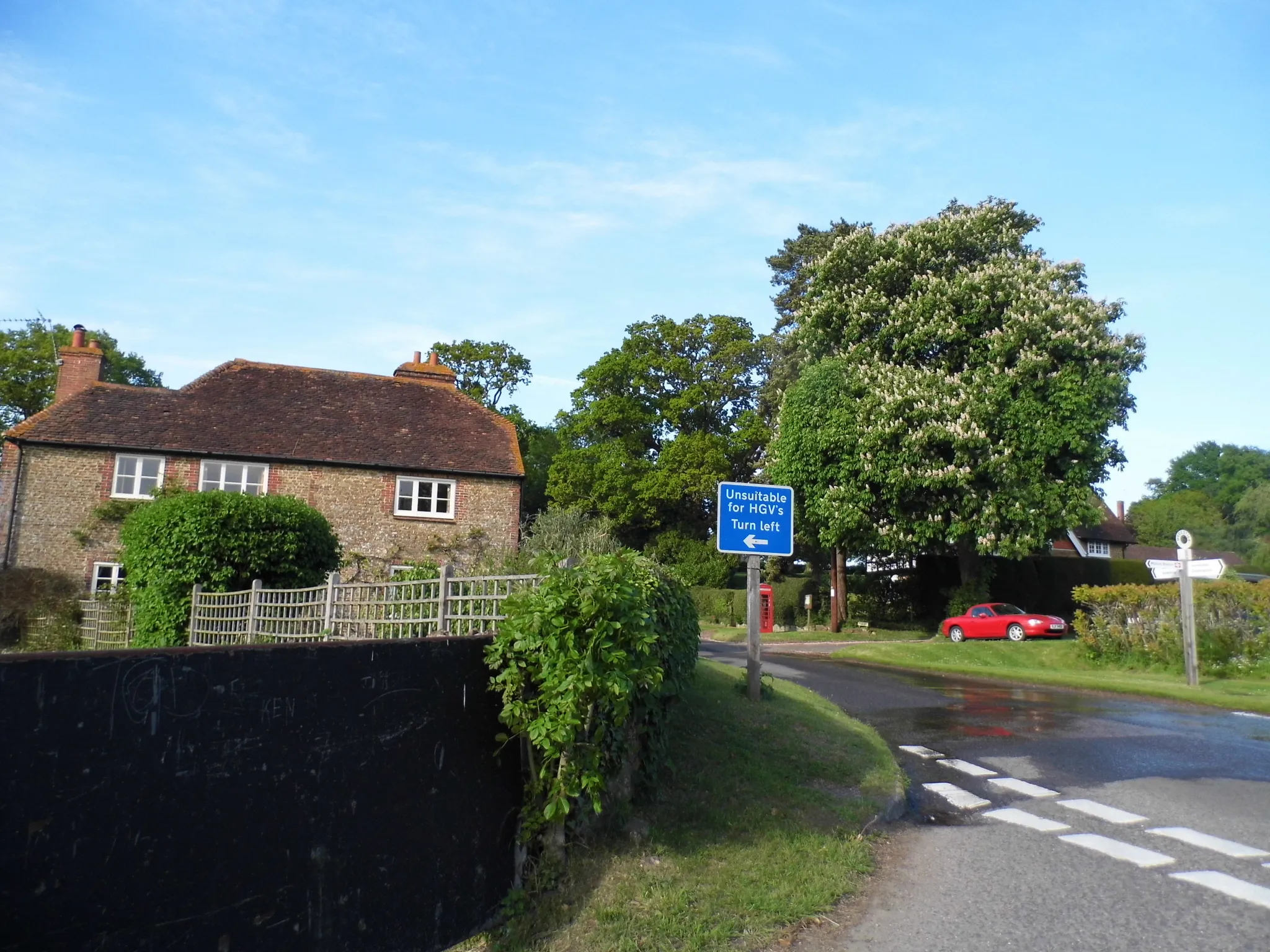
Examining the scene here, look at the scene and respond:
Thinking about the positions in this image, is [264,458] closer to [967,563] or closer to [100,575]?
[100,575]

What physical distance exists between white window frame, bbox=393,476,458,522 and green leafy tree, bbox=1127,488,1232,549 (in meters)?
76.1

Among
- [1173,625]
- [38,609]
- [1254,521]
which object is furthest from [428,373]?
[1254,521]

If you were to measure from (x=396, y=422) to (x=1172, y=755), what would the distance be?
84.7 feet

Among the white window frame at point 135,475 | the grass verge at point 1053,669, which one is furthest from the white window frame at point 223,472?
the grass verge at point 1053,669

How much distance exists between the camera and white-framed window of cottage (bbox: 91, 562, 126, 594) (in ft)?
87.3

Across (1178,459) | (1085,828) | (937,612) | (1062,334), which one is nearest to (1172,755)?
(1085,828)

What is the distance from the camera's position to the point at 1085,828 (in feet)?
24.4

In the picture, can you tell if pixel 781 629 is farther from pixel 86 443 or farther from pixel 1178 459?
pixel 1178 459

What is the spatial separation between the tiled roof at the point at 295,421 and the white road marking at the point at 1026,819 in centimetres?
2397

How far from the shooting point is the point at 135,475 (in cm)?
2780

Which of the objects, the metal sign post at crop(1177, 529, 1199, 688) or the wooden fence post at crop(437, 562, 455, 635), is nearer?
the wooden fence post at crop(437, 562, 455, 635)

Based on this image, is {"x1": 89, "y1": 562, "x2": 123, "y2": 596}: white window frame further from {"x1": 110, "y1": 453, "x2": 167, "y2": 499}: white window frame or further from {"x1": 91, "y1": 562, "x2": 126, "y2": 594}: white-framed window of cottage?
{"x1": 110, "y1": 453, "x2": 167, "y2": 499}: white window frame

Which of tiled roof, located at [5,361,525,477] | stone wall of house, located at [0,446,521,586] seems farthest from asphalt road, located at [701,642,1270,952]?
tiled roof, located at [5,361,525,477]

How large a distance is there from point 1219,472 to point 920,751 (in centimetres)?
10892
